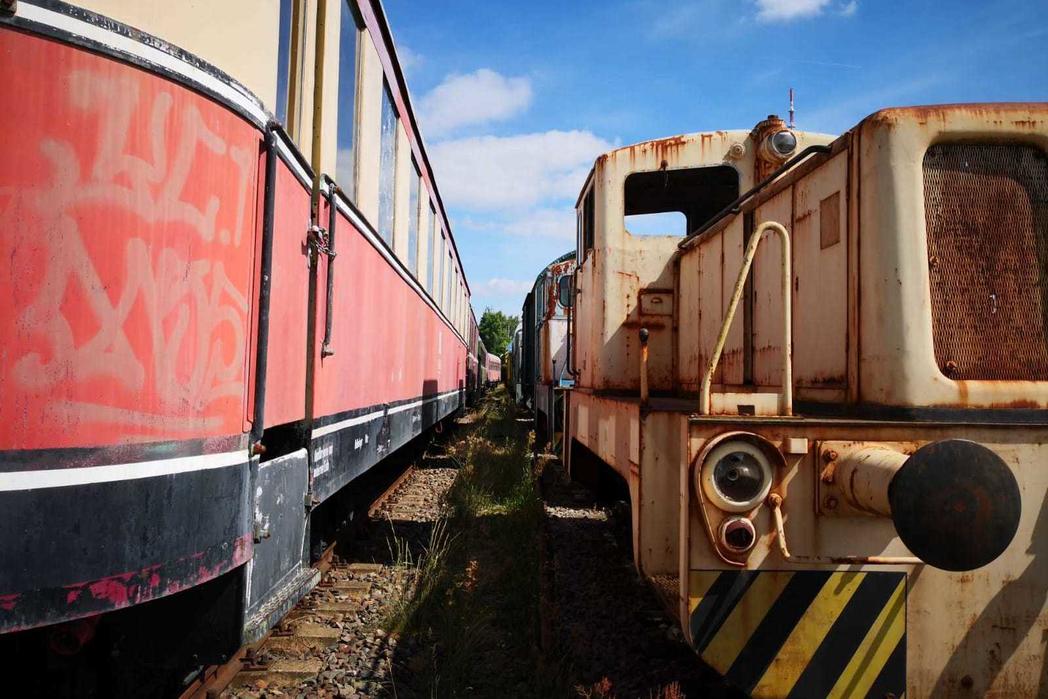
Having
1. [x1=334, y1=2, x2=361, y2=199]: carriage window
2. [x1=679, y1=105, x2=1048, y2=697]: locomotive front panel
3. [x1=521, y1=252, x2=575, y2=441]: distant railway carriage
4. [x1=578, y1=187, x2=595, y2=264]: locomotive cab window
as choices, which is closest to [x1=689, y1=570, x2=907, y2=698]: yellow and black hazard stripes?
[x1=679, y1=105, x2=1048, y2=697]: locomotive front panel

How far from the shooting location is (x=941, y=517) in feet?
5.93

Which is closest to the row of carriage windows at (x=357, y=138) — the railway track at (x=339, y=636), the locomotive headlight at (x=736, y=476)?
the locomotive headlight at (x=736, y=476)

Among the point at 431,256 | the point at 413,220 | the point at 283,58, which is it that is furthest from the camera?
the point at 431,256

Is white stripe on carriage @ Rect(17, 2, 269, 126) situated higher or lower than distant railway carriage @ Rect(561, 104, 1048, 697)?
higher

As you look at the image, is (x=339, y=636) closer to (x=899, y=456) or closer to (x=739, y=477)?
(x=739, y=477)

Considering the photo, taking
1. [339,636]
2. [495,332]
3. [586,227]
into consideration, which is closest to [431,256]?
[586,227]

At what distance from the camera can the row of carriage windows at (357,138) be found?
282cm

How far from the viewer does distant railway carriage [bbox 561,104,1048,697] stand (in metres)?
2.18

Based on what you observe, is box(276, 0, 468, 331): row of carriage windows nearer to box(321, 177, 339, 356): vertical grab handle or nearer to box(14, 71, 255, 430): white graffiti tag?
box(321, 177, 339, 356): vertical grab handle

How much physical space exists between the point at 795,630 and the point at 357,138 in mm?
3407

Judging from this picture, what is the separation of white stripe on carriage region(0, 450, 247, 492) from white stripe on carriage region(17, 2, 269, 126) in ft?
3.48

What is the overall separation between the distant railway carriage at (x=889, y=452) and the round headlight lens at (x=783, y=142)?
1.43 metres

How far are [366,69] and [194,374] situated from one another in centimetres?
286

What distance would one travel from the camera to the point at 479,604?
398 cm
